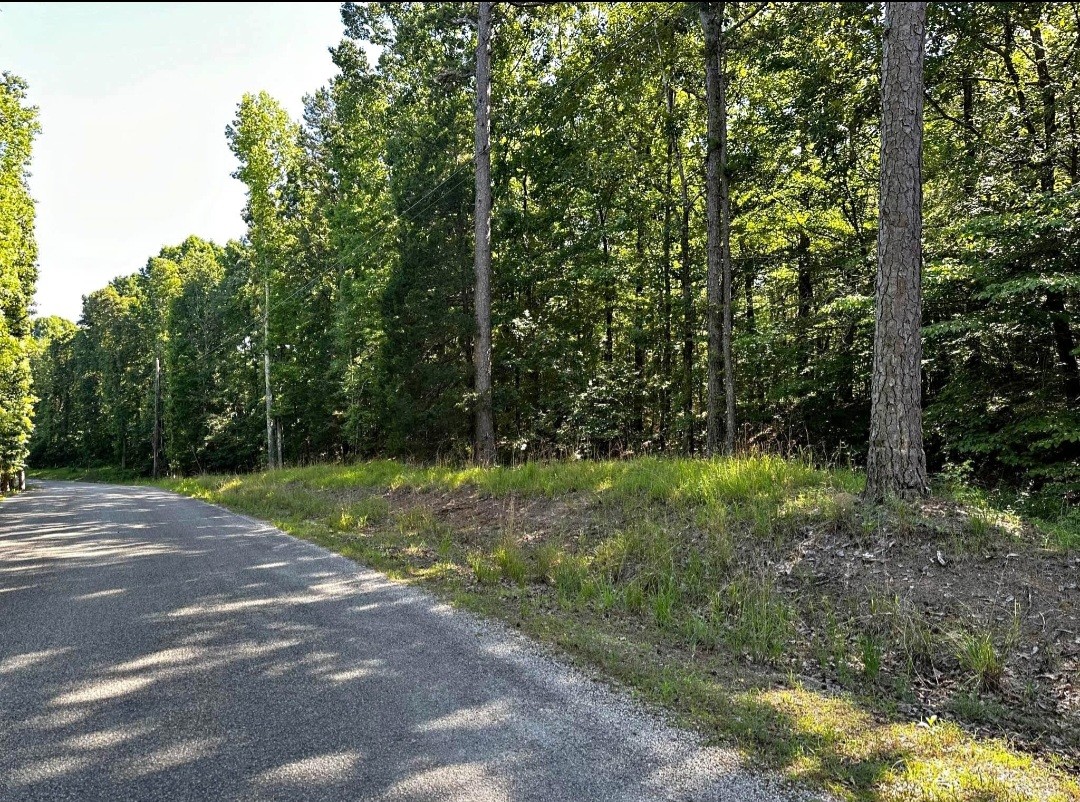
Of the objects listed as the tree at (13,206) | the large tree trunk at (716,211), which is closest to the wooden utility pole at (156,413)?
the tree at (13,206)

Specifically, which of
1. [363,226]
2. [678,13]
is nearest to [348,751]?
[678,13]

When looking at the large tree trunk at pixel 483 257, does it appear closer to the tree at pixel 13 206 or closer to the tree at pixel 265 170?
the tree at pixel 13 206

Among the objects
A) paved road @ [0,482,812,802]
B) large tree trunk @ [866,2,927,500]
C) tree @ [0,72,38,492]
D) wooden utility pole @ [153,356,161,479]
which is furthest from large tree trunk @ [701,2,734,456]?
wooden utility pole @ [153,356,161,479]

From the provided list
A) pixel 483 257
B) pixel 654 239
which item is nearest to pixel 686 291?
pixel 654 239

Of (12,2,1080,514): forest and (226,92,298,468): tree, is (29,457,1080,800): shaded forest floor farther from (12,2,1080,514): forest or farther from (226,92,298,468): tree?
(226,92,298,468): tree

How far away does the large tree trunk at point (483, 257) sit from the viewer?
44.7ft

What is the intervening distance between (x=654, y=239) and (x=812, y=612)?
52.6 feet

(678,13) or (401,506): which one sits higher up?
(678,13)

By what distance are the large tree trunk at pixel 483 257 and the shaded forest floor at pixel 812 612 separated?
18.1 ft

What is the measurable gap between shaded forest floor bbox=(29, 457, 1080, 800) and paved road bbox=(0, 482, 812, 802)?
20.7 inches

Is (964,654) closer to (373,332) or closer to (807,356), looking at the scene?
(807,356)

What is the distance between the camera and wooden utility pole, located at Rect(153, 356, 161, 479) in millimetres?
40719

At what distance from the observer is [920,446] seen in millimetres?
5887

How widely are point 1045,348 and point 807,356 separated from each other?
5556mm
